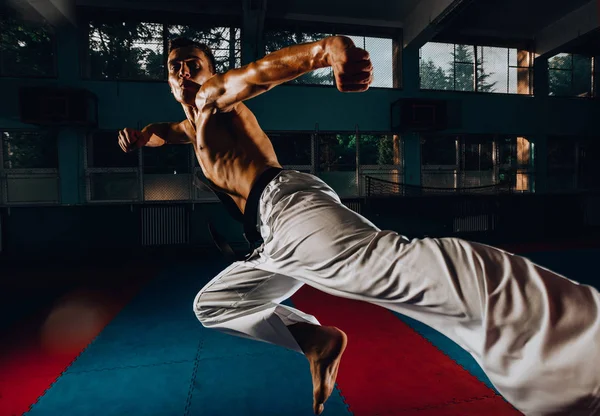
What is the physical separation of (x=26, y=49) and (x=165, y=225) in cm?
432

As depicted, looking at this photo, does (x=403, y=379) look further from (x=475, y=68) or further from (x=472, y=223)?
(x=475, y=68)

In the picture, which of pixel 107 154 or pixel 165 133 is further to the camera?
pixel 107 154

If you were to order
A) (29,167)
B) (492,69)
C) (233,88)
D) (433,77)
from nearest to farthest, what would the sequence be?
(233,88) < (29,167) < (433,77) < (492,69)

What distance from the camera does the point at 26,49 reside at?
6570 millimetres

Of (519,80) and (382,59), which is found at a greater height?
(382,59)

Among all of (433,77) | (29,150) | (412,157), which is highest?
(433,77)

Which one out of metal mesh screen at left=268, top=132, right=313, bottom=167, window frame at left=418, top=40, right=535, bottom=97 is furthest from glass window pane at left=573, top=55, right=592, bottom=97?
metal mesh screen at left=268, top=132, right=313, bottom=167

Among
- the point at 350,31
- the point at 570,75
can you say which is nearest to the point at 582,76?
the point at 570,75

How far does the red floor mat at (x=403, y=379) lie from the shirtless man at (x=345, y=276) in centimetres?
57

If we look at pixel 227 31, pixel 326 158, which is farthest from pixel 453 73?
pixel 227 31

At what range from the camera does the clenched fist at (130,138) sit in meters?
1.90

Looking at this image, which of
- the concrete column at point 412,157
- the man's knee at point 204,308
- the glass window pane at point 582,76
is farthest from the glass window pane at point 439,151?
the man's knee at point 204,308

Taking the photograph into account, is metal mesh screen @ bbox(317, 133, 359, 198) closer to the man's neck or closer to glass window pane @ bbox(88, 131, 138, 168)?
glass window pane @ bbox(88, 131, 138, 168)

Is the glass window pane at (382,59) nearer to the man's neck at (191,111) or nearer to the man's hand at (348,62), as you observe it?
the man's neck at (191,111)
